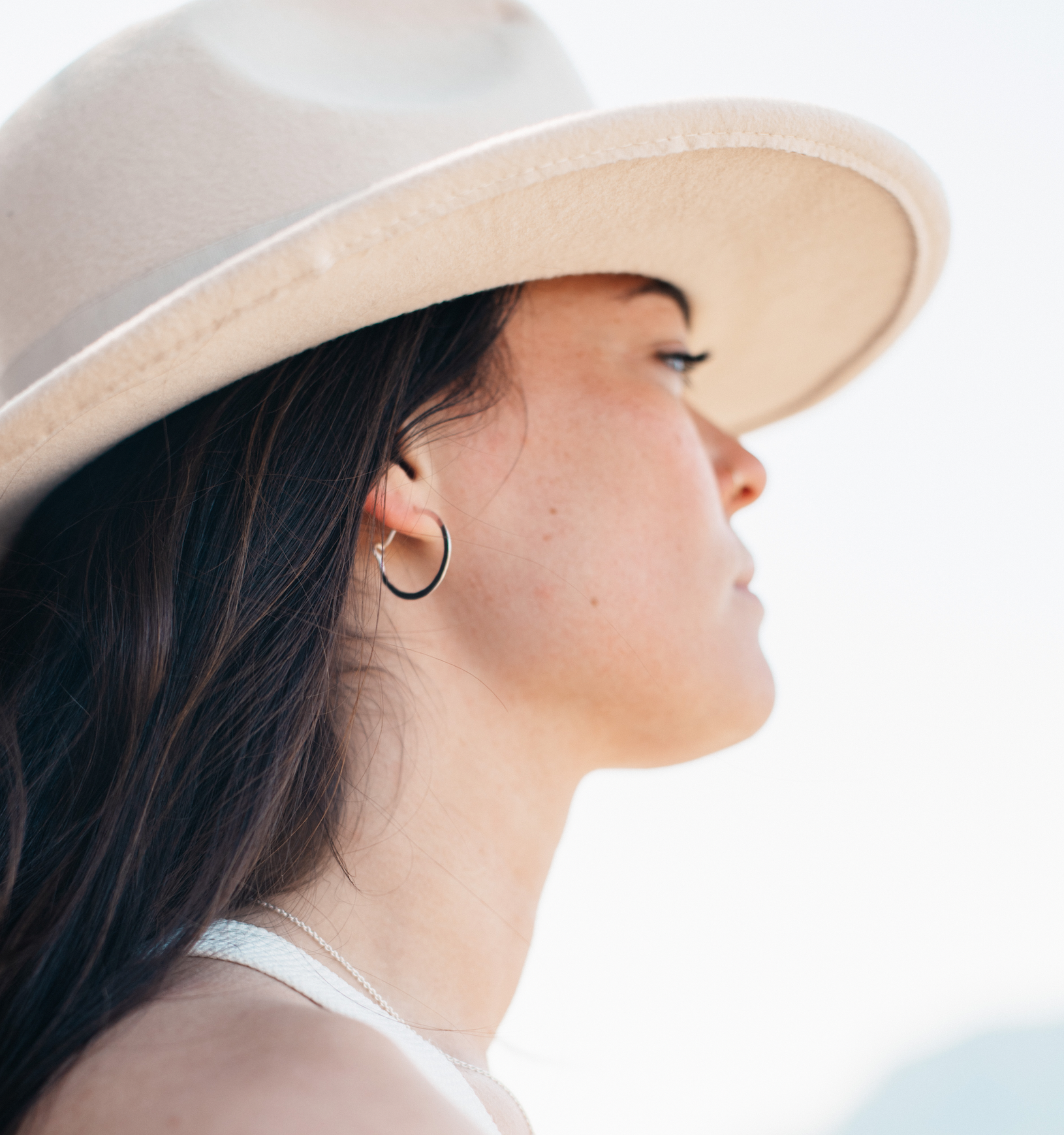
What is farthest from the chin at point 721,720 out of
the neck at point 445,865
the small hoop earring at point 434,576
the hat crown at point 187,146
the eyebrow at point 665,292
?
the hat crown at point 187,146

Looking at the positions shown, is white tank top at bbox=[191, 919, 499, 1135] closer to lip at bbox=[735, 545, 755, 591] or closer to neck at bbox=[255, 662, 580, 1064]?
neck at bbox=[255, 662, 580, 1064]

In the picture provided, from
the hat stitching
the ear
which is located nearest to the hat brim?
the hat stitching

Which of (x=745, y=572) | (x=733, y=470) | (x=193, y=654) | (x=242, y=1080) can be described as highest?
Answer: (x=733, y=470)

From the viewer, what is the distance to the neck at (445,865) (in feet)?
2.44

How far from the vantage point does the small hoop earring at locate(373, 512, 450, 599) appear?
2.50 ft

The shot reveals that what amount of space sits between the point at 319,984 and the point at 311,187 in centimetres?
57

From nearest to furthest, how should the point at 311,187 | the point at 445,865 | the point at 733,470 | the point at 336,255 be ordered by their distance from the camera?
the point at 336,255, the point at 311,187, the point at 445,865, the point at 733,470

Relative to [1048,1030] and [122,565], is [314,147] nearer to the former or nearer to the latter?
[122,565]

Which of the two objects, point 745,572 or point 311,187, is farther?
point 745,572

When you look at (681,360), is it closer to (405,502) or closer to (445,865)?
(405,502)

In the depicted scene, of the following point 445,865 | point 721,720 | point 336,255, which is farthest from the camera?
point 721,720

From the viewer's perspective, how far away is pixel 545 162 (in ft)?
2.06

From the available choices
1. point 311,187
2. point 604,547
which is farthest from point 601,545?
point 311,187

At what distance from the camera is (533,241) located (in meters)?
0.74
